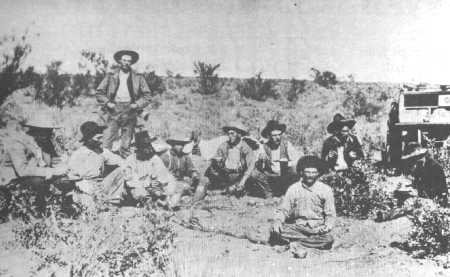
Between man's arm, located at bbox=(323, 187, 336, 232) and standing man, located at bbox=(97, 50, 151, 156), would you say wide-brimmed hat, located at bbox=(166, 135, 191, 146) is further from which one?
man's arm, located at bbox=(323, 187, 336, 232)

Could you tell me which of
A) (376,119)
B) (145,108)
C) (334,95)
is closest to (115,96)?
(145,108)

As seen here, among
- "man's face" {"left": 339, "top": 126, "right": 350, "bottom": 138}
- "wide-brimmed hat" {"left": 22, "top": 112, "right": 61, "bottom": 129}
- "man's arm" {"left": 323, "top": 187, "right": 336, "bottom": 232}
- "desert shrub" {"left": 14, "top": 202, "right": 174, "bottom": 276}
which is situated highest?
"wide-brimmed hat" {"left": 22, "top": 112, "right": 61, "bottom": 129}

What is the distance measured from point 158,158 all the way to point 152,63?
3.39ft

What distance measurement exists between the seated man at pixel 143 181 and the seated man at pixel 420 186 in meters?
2.18

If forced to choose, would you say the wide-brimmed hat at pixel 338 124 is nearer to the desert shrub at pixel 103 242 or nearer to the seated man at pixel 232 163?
the seated man at pixel 232 163

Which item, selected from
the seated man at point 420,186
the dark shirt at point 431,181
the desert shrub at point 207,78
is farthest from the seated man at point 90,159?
the dark shirt at point 431,181

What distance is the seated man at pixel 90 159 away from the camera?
4438 millimetres

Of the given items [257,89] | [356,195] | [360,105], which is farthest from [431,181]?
[257,89]

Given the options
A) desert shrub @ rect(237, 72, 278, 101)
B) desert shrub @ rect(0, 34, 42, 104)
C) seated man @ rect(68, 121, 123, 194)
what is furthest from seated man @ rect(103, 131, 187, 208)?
desert shrub @ rect(0, 34, 42, 104)

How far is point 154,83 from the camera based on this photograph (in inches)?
185

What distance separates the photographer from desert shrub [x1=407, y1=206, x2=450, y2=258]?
429 cm

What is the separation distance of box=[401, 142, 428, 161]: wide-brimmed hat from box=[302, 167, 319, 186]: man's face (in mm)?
970

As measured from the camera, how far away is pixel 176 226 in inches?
172

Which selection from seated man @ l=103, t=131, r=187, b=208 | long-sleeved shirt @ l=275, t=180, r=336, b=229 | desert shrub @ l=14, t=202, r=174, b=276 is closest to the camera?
desert shrub @ l=14, t=202, r=174, b=276
